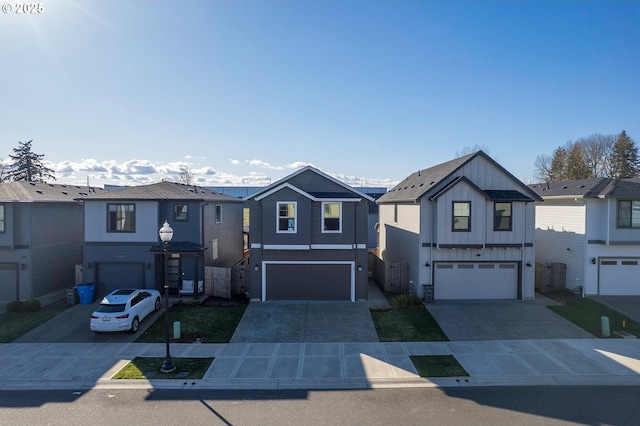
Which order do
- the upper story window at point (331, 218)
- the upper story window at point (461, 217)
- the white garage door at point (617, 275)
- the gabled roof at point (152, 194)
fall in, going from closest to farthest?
the upper story window at point (461, 217) < the upper story window at point (331, 218) < the white garage door at point (617, 275) < the gabled roof at point (152, 194)

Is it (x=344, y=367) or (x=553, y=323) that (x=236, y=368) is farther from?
(x=553, y=323)

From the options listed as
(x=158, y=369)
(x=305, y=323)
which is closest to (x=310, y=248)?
(x=305, y=323)

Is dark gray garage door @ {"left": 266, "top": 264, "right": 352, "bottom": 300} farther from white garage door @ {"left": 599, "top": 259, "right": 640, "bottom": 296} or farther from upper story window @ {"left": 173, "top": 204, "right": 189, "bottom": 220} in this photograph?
white garage door @ {"left": 599, "top": 259, "right": 640, "bottom": 296}

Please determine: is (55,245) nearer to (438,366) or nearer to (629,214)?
(438,366)

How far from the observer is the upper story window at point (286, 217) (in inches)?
692

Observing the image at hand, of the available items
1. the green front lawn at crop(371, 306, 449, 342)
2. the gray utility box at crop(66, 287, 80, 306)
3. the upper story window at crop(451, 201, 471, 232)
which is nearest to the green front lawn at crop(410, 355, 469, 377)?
the green front lawn at crop(371, 306, 449, 342)

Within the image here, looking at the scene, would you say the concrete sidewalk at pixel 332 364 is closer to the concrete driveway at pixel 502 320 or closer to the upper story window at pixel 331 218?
the concrete driveway at pixel 502 320

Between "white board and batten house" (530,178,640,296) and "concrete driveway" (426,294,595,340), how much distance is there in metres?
2.87

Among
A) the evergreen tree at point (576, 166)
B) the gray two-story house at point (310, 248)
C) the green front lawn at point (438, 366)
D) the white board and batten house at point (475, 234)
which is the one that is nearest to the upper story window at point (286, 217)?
the gray two-story house at point (310, 248)

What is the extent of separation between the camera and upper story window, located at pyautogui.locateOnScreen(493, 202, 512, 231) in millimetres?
17859

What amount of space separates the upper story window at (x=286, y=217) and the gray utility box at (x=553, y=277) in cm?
1411

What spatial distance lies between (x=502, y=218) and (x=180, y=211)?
16884 millimetres

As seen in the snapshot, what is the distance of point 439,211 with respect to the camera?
17.6 metres

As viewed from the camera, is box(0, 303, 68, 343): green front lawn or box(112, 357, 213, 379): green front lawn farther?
box(0, 303, 68, 343): green front lawn
